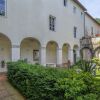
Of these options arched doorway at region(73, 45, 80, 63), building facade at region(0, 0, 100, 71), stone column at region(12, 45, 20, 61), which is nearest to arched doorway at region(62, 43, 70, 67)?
building facade at region(0, 0, 100, 71)

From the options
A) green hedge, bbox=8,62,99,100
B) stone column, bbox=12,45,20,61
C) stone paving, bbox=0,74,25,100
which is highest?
stone column, bbox=12,45,20,61

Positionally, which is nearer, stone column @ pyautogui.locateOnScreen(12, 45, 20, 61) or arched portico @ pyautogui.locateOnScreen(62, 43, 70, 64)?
stone column @ pyautogui.locateOnScreen(12, 45, 20, 61)

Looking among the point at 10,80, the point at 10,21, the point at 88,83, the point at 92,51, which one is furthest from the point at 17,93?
the point at 92,51

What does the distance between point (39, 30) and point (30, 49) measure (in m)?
2.84

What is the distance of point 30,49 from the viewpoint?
22.8m

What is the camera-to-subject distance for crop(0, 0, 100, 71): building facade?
58.7 ft

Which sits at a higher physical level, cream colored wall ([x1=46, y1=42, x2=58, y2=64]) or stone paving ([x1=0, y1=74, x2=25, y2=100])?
cream colored wall ([x1=46, y1=42, x2=58, y2=64])

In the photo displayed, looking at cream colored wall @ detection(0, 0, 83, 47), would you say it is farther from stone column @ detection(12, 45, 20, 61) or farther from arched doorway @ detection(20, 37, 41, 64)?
arched doorway @ detection(20, 37, 41, 64)

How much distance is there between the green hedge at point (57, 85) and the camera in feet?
28.0

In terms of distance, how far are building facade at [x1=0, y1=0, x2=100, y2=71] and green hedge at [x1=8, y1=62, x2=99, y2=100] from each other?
7.38m

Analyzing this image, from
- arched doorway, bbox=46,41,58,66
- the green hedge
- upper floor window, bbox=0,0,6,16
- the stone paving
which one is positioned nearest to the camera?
the green hedge

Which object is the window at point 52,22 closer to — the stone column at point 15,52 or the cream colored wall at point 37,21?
the cream colored wall at point 37,21

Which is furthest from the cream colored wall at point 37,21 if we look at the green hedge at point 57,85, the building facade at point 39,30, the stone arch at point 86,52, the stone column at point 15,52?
the green hedge at point 57,85

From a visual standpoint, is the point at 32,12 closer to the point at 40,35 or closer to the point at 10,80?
the point at 40,35
